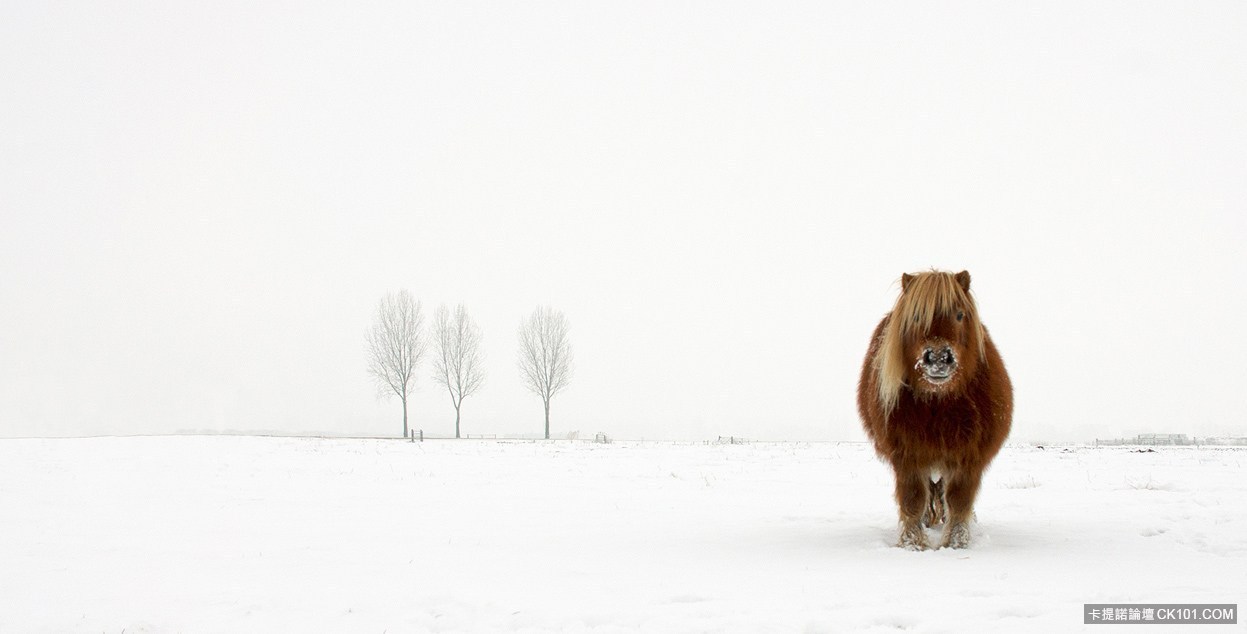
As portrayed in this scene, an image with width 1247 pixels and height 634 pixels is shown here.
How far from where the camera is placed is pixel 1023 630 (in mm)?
3965

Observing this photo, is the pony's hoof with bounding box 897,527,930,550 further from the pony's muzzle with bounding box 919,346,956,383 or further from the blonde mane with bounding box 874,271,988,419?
the pony's muzzle with bounding box 919,346,956,383

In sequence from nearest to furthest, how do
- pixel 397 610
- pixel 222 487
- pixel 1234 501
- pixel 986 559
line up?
pixel 397 610 → pixel 986 559 → pixel 1234 501 → pixel 222 487

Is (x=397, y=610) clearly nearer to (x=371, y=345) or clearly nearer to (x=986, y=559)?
(x=986, y=559)

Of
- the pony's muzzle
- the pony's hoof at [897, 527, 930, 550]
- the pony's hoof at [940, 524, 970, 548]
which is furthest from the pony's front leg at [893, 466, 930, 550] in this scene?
A: the pony's muzzle

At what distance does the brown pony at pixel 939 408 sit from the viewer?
6.53 m

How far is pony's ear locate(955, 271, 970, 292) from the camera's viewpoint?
6793 millimetres

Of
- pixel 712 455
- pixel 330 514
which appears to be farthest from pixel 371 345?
pixel 330 514

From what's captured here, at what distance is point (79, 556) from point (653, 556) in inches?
217

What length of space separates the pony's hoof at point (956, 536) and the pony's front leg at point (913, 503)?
0.19 meters

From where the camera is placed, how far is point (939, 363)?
242 inches

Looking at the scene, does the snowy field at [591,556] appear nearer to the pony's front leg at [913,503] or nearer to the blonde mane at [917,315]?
the pony's front leg at [913,503]

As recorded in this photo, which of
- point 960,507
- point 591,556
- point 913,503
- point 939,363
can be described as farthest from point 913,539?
point 591,556

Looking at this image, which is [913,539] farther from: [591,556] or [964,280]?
[591,556]

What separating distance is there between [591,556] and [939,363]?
3.62 m
